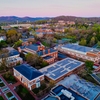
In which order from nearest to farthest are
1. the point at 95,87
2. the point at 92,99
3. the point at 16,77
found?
the point at 92,99 < the point at 95,87 < the point at 16,77

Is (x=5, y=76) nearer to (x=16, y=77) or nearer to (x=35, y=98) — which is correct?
(x=16, y=77)

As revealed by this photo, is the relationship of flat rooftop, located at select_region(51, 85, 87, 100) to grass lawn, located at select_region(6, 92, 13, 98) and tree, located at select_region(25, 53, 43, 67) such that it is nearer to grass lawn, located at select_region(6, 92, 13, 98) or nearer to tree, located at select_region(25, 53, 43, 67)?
grass lawn, located at select_region(6, 92, 13, 98)

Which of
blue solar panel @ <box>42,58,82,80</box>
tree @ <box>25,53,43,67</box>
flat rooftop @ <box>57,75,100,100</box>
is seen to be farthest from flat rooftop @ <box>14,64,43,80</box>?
flat rooftop @ <box>57,75,100,100</box>

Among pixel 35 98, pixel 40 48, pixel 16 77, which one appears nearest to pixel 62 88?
pixel 35 98

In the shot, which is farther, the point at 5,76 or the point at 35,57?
the point at 35,57

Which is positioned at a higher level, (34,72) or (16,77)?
(34,72)

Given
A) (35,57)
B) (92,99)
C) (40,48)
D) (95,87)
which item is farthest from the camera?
(40,48)

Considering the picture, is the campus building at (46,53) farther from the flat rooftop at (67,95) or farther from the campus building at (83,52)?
the flat rooftop at (67,95)
